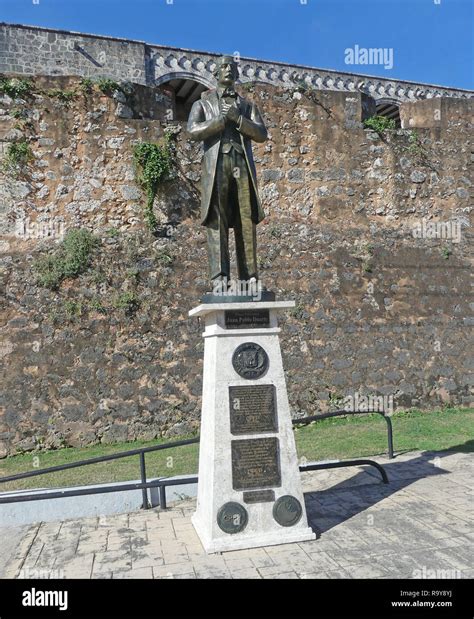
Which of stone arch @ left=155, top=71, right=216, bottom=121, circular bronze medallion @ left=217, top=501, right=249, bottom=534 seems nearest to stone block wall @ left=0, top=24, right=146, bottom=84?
stone arch @ left=155, top=71, right=216, bottom=121

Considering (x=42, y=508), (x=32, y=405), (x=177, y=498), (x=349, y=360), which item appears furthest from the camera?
(x=349, y=360)

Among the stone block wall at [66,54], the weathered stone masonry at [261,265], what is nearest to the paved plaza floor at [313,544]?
the weathered stone masonry at [261,265]

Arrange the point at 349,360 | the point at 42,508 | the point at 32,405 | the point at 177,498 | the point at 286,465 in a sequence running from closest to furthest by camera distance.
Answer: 1. the point at 286,465
2. the point at 42,508
3. the point at 177,498
4. the point at 32,405
5. the point at 349,360

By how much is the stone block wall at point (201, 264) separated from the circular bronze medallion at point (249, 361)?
182 inches

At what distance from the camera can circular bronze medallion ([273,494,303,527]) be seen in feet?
14.5

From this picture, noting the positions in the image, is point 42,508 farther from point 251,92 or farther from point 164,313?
point 251,92

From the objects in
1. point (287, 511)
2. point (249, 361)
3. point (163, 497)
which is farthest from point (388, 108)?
point (287, 511)

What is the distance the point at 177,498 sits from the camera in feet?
19.1

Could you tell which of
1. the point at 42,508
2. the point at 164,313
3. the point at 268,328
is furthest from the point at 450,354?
the point at 42,508

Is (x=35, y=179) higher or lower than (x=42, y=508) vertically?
higher

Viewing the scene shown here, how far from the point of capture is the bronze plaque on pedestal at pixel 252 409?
4457 millimetres

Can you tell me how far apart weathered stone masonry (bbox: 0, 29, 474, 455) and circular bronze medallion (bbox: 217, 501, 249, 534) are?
15.1 feet

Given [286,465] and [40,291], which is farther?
[40,291]

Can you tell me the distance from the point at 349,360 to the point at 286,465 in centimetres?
558
